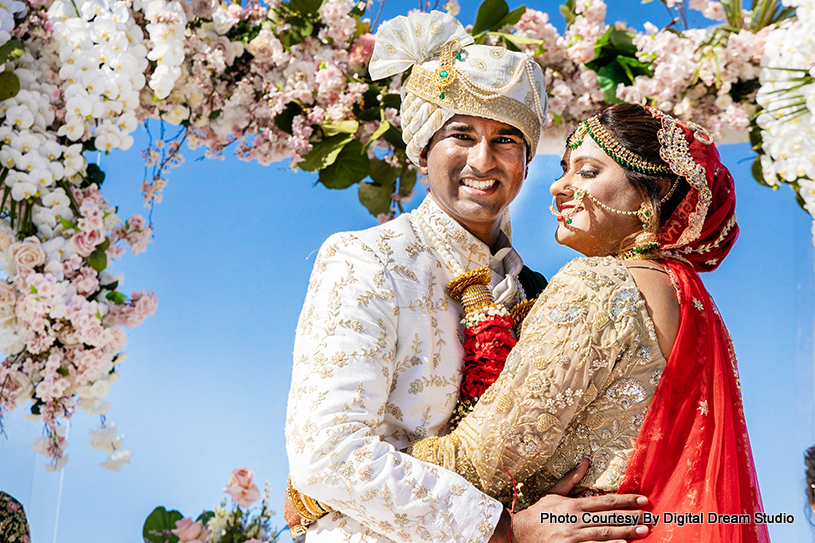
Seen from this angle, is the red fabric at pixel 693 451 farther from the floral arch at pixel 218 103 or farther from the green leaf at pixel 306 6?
the green leaf at pixel 306 6

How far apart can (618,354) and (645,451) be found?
230 millimetres

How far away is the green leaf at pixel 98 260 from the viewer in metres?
3.37

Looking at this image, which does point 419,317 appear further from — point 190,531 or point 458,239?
point 190,531

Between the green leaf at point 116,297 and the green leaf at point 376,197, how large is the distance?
1.23 meters

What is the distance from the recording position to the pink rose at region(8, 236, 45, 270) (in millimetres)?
3174

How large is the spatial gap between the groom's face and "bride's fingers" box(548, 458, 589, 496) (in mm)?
800

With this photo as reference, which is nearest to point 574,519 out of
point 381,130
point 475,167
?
point 475,167

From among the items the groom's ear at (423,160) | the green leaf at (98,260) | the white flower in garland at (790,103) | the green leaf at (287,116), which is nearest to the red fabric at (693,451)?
the groom's ear at (423,160)

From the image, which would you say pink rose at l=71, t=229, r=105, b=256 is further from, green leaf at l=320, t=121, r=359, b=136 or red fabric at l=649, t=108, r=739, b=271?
red fabric at l=649, t=108, r=739, b=271

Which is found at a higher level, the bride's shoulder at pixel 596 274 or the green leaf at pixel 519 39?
Result: the green leaf at pixel 519 39

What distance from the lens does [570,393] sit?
5.49 ft

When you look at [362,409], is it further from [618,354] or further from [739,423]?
[739,423]

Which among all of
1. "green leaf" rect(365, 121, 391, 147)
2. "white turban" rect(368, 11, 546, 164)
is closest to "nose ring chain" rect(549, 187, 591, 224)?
"white turban" rect(368, 11, 546, 164)

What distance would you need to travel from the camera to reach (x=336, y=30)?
348 cm
